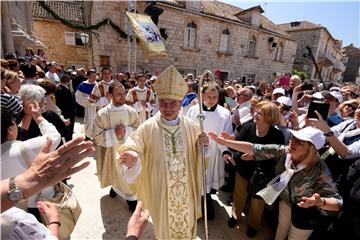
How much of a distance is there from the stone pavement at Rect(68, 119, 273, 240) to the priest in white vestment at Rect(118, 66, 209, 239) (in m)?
0.85

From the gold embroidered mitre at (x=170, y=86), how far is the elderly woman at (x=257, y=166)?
44.9 inches

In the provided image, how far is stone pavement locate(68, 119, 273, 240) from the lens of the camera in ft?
10.6

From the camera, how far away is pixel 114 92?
12.6 feet

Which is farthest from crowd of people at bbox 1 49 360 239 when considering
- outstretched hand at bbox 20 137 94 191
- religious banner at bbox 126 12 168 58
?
religious banner at bbox 126 12 168 58

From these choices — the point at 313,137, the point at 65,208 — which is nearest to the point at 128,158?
the point at 65,208

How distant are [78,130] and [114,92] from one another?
14.8ft

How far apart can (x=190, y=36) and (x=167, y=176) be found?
17.2 m

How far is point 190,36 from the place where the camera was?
1817 cm

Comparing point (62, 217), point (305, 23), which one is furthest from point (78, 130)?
point (305, 23)

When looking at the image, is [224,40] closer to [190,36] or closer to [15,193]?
[190,36]

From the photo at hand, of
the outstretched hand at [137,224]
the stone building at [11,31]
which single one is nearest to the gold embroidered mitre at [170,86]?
the outstretched hand at [137,224]

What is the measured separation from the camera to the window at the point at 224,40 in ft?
65.1

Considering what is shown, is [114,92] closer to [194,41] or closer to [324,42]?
[194,41]

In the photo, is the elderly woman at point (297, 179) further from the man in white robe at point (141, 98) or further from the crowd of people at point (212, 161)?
the man in white robe at point (141, 98)
